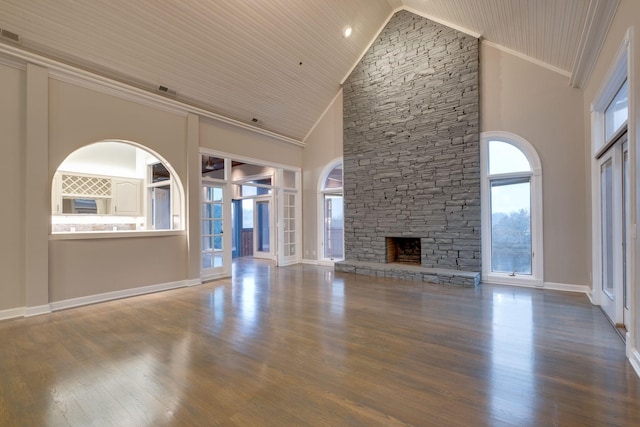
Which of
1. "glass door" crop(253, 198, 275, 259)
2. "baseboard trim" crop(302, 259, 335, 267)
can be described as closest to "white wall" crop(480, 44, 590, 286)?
"baseboard trim" crop(302, 259, 335, 267)

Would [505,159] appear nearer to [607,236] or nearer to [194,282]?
[607,236]

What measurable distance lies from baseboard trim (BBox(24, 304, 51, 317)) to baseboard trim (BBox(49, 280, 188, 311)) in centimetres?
7

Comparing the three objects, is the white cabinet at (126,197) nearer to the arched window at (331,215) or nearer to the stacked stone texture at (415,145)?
the arched window at (331,215)

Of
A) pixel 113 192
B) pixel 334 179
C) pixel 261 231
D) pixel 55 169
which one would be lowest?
pixel 261 231

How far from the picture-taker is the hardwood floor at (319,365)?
1.87 meters

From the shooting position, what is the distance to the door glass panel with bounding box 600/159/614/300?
364cm

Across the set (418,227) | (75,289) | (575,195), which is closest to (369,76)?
(418,227)

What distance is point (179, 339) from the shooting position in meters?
3.04

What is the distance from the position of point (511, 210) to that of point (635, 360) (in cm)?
346

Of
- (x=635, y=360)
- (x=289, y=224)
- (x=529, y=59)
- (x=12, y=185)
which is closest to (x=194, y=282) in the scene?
(x=12, y=185)

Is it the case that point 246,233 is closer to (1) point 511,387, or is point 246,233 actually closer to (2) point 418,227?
(2) point 418,227

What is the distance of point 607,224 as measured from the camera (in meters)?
3.80

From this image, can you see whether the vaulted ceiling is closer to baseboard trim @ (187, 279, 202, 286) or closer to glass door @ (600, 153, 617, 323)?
glass door @ (600, 153, 617, 323)

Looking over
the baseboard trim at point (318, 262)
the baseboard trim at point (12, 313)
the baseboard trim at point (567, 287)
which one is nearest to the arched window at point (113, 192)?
the baseboard trim at point (12, 313)
